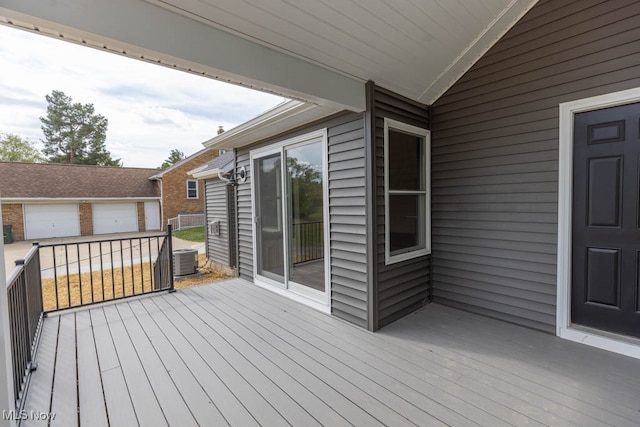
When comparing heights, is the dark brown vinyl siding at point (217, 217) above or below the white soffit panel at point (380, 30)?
below

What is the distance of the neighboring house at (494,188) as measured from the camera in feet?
7.73

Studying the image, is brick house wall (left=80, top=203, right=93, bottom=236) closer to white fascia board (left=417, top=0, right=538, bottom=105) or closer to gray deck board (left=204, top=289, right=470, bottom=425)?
gray deck board (left=204, top=289, right=470, bottom=425)

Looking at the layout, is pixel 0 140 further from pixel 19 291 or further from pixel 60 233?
pixel 19 291

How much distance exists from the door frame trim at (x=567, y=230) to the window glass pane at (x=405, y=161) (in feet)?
4.30

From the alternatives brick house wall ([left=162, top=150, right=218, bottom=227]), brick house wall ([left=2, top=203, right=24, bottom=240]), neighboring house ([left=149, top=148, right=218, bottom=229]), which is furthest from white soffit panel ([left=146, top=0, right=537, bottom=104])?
brick house wall ([left=2, top=203, right=24, bottom=240])

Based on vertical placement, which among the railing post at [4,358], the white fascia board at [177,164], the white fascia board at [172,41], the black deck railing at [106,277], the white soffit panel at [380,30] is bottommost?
the black deck railing at [106,277]

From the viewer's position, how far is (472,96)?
10.2 ft

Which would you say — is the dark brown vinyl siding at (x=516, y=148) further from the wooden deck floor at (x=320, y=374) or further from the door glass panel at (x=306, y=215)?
the door glass panel at (x=306, y=215)

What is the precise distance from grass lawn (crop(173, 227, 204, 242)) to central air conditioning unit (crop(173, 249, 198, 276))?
6.42 metres

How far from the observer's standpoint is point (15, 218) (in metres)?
12.8

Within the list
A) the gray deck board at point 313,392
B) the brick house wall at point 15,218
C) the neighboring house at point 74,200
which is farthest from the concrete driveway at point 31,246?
the gray deck board at point 313,392

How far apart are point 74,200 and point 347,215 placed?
1642 cm

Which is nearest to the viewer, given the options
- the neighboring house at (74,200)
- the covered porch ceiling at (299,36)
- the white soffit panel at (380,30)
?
the covered porch ceiling at (299,36)

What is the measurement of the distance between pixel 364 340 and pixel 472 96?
2798mm
